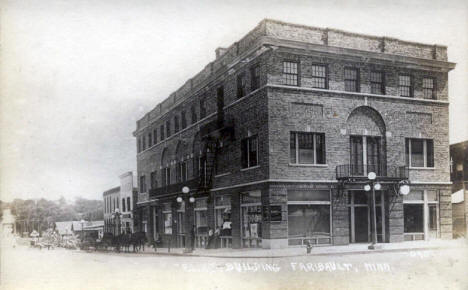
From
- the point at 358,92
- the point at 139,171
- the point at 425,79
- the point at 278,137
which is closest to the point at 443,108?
the point at 425,79

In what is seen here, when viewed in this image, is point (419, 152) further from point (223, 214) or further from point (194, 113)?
point (194, 113)

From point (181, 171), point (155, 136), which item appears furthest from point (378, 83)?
point (155, 136)

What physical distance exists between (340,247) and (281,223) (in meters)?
2.78

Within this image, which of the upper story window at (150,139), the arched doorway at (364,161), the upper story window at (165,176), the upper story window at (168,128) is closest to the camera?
the arched doorway at (364,161)

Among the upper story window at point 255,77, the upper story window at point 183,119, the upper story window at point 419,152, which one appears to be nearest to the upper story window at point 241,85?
the upper story window at point 255,77

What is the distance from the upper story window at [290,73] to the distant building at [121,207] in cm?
1059

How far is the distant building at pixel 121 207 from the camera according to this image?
32.6m

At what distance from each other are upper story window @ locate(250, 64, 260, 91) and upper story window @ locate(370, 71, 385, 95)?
224 inches

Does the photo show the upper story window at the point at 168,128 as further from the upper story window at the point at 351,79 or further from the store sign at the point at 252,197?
the upper story window at the point at 351,79

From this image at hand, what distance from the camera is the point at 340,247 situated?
25.0 metres

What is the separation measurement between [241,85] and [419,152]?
9109mm

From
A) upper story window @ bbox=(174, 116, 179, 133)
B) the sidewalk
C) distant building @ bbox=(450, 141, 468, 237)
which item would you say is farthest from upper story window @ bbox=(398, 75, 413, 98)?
upper story window @ bbox=(174, 116, 179, 133)

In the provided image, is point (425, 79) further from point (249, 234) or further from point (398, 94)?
point (249, 234)

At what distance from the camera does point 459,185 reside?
2680cm
